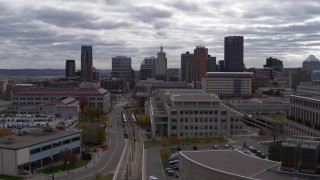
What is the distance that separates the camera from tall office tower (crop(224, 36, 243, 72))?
166250 millimetres

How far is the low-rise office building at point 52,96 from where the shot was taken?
6925 centimetres

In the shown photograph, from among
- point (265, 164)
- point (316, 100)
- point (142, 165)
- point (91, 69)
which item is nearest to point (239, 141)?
point (316, 100)

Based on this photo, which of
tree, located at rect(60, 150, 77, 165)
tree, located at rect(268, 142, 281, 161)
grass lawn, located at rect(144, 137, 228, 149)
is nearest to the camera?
tree, located at rect(268, 142, 281, 161)

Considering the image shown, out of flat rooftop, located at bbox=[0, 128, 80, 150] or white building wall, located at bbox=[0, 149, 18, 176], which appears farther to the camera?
flat rooftop, located at bbox=[0, 128, 80, 150]

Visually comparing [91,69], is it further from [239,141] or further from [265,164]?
[265,164]

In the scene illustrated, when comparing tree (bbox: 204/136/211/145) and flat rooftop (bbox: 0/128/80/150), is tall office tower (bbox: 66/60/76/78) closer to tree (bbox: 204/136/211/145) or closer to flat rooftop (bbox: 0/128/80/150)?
tree (bbox: 204/136/211/145)

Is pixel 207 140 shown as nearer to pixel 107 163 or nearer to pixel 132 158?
pixel 132 158

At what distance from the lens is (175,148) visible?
38.5 metres

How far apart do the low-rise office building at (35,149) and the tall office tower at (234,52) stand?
443 feet

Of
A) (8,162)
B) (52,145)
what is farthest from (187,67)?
(8,162)

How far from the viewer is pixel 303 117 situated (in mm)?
43125

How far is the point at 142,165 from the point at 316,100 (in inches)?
750

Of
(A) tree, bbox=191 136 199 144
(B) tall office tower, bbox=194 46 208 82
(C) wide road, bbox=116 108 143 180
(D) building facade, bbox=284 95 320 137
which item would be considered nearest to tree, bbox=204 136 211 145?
(A) tree, bbox=191 136 199 144

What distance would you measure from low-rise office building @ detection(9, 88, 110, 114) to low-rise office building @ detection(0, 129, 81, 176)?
33.3 meters
